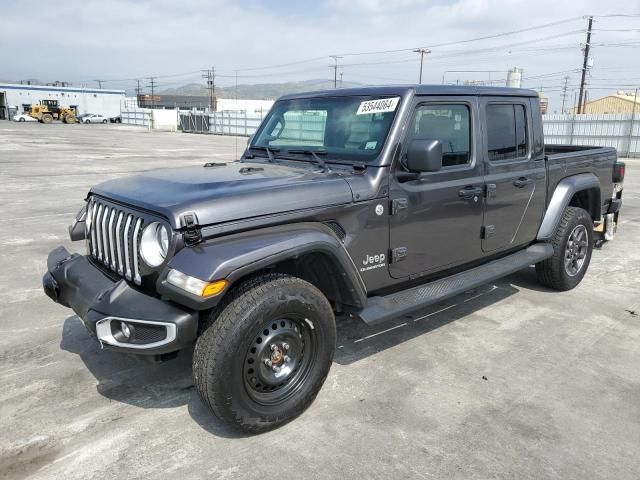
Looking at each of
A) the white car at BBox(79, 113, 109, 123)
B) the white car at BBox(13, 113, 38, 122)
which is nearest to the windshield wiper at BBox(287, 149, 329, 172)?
the white car at BBox(13, 113, 38, 122)

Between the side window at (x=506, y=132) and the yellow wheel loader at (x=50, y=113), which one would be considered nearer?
the side window at (x=506, y=132)

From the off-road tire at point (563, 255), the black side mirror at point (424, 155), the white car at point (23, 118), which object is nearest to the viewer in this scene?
the black side mirror at point (424, 155)

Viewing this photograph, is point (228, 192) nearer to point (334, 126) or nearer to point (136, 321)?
point (136, 321)

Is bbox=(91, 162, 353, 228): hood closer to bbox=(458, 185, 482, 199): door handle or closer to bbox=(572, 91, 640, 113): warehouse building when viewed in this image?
bbox=(458, 185, 482, 199): door handle

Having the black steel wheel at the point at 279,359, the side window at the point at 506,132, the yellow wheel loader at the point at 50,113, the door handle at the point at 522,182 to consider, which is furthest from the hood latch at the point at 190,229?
the yellow wheel loader at the point at 50,113

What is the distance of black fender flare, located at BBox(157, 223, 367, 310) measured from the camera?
2566 mm

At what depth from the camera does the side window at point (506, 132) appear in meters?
4.34

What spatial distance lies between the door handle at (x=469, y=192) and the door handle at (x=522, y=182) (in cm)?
56

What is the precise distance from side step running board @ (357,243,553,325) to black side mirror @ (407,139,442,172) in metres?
0.89

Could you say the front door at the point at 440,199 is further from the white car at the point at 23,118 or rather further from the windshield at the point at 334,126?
the white car at the point at 23,118

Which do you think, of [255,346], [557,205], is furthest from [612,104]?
[255,346]

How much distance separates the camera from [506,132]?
178 inches

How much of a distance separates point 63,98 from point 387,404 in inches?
3314

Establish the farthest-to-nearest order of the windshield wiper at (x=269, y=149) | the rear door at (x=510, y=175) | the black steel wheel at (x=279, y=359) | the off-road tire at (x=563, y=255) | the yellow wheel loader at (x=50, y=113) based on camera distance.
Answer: the yellow wheel loader at (x=50, y=113) < the off-road tire at (x=563, y=255) < the rear door at (x=510, y=175) < the windshield wiper at (x=269, y=149) < the black steel wheel at (x=279, y=359)
